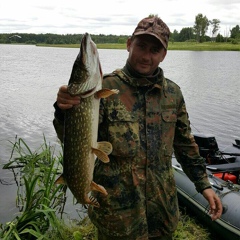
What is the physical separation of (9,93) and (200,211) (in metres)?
13.8

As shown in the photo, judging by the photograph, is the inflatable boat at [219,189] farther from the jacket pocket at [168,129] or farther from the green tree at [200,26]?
the green tree at [200,26]

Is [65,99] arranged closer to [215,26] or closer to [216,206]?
[216,206]

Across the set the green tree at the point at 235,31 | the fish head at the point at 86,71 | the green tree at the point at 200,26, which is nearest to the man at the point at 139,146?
the fish head at the point at 86,71

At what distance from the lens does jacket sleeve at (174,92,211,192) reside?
8.34ft

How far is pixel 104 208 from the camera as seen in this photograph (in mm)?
2271

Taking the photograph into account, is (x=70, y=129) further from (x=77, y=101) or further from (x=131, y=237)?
(x=131, y=237)

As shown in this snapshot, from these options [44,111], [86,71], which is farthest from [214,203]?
[44,111]

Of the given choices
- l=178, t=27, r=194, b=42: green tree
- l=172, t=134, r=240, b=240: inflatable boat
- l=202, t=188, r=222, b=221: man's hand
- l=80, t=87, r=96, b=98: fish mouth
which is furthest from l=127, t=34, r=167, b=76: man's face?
l=178, t=27, r=194, b=42: green tree

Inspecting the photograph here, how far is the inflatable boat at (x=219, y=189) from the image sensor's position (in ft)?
13.5

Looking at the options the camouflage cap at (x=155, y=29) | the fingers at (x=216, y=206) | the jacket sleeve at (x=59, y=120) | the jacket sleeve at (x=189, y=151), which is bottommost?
the fingers at (x=216, y=206)

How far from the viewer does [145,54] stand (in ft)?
7.49

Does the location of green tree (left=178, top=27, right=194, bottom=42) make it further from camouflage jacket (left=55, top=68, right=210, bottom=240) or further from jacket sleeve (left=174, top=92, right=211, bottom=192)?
camouflage jacket (left=55, top=68, right=210, bottom=240)

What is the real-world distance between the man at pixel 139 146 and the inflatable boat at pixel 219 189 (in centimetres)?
197

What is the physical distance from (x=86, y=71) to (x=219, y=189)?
3.16m
